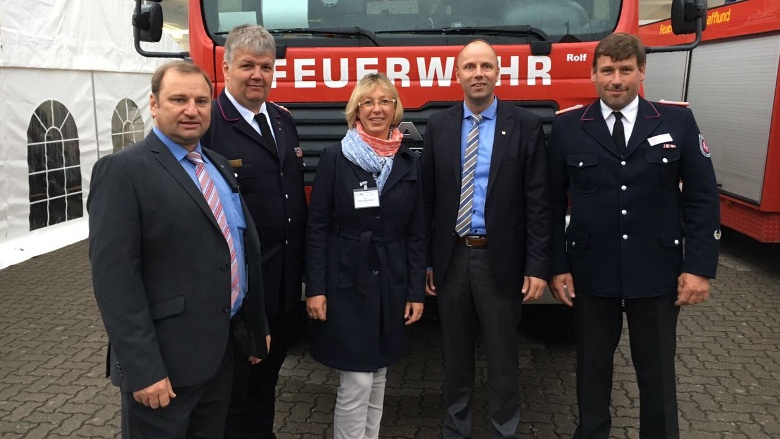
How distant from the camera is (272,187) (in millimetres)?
2615

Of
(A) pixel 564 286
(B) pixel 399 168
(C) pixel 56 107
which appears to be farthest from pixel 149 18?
(C) pixel 56 107

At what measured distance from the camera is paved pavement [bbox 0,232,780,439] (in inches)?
131

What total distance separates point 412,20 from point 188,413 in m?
2.36

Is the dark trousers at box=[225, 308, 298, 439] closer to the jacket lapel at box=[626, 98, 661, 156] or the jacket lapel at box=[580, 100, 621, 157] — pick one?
the jacket lapel at box=[580, 100, 621, 157]

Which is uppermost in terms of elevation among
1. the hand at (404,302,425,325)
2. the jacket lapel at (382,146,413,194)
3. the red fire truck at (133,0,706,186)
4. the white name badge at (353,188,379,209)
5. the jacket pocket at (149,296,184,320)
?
the red fire truck at (133,0,706,186)

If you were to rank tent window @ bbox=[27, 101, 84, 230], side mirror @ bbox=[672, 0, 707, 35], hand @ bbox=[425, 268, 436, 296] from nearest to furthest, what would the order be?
1. hand @ bbox=[425, 268, 436, 296]
2. side mirror @ bbox=[672, 0, 707, 35]
3. tent window @ bbox=[27, 101, 84, 230]

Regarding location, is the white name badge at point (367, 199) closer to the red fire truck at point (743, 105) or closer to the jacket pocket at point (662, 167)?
the jacket pocket at point (662, 167)

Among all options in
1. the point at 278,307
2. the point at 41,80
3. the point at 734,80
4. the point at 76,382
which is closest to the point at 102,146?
the point at 41,80

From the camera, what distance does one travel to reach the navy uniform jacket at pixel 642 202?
2521 mm

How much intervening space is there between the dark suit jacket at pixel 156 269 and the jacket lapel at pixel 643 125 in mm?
1544

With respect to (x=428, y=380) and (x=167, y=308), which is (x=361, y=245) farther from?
(x=428, y=380)

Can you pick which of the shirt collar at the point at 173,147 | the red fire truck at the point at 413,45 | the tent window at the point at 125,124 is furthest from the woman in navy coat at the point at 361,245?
the tent window at the point at 125,124

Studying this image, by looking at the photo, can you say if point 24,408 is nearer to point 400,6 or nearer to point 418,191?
point 418,191

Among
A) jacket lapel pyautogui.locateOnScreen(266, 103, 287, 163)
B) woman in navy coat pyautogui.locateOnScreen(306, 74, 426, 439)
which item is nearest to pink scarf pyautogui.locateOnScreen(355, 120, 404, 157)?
woman in navy coat pyautogui.locateOnScreen(306, 74, 426, 439)
